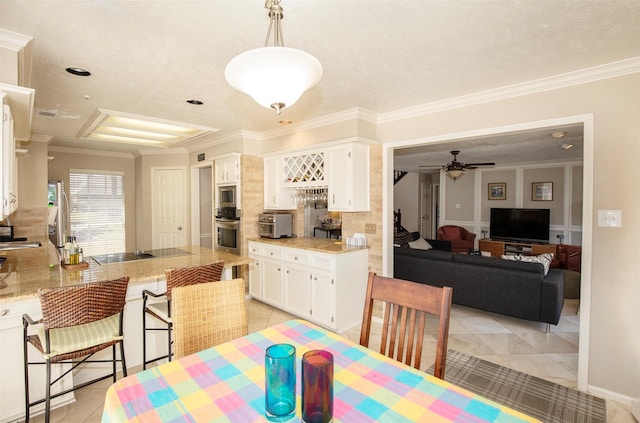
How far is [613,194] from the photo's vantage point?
228 cm

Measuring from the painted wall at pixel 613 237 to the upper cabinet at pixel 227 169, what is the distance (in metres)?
3.64

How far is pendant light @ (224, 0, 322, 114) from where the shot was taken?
1.17 m

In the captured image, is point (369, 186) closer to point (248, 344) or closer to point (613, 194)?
point (613, 194)

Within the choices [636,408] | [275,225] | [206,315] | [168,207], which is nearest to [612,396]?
[636,408]

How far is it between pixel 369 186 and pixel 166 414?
9.90 ft

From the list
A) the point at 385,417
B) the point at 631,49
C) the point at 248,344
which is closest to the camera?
the point at 385,417

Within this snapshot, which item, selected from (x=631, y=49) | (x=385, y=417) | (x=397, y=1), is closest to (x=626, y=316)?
(x=631, y=49)

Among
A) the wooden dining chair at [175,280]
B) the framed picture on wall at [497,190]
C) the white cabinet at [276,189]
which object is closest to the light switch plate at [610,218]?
the wooden dining chair at [175,280]

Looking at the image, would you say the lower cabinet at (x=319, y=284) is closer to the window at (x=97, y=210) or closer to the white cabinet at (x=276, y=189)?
the white cabinet at (x=276, y=189)

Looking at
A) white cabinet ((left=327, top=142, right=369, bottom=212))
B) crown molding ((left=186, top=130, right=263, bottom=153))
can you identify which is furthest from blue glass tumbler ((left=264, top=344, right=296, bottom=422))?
crown molding ((left=186, top=130, right=263, bottom=153))

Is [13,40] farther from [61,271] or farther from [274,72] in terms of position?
[274,72]

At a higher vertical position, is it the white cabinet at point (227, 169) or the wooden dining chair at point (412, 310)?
the white cabinet at point (227, 169)

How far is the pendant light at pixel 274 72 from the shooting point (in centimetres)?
117

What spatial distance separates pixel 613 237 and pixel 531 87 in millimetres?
1292
